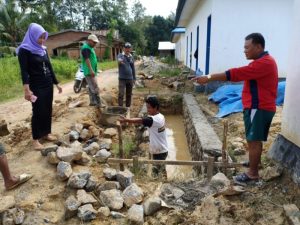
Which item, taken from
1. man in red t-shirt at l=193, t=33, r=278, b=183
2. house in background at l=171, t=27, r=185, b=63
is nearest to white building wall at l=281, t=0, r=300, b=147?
man in red t-shirt at l=193, t=33, r=278, b=183

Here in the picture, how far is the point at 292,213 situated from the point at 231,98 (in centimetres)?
483

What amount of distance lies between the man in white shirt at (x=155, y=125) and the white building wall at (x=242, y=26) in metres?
5.30

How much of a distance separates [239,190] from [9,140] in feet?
12.4

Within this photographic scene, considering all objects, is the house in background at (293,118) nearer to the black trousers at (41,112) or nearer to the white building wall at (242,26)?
the black trousers at (41,112)

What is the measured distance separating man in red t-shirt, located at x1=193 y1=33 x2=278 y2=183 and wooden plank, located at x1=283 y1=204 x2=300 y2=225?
71 centimetres

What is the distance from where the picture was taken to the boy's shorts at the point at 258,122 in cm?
306

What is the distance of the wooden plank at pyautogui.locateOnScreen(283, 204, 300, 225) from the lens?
2425mm

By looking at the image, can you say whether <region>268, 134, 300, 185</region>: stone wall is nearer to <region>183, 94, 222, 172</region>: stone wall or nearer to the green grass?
<region>183, 94, 222, 172</region>: stone wall

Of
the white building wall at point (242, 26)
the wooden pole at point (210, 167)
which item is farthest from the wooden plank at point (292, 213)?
the white building wall at point (242, 26)

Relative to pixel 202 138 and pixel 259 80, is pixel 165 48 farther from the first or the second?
pixel 259 80

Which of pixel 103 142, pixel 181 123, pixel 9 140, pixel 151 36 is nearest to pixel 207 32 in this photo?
pixel 181 123

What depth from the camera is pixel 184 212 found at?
9.49ft

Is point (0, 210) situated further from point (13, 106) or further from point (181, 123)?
point (181, 123)

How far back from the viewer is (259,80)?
299 centimetres
